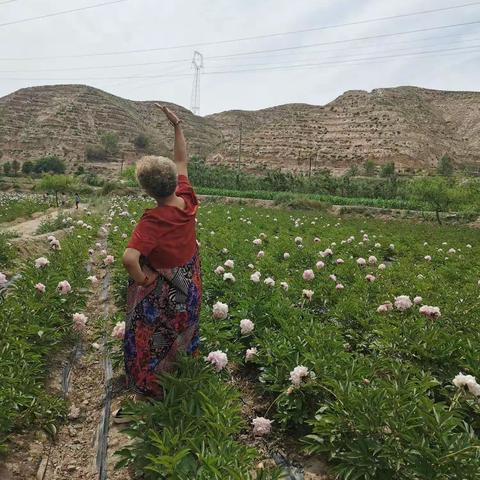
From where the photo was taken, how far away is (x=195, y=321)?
3.68 m

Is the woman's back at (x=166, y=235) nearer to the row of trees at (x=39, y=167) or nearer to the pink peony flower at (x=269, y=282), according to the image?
the pink peony flower at (x=269, y=282)

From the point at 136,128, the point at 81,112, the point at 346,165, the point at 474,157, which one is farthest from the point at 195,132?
Result: the point at 474,157

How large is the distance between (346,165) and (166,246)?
263 ft

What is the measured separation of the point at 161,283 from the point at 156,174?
0.90m

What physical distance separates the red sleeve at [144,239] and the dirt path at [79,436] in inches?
63.4

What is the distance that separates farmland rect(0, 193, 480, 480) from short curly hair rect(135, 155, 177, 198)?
1479 millimetres

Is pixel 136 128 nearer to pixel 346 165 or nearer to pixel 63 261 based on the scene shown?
pixel 346 165

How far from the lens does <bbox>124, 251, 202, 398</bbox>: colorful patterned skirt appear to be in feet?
11.4

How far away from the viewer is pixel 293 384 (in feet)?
10.9

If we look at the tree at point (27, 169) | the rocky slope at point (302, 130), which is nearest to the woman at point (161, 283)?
the rocky slope at point (302, 130)

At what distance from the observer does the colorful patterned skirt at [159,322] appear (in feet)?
11.4

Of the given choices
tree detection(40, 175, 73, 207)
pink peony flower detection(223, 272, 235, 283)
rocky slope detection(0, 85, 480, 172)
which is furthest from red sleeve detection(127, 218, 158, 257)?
rocky slope detection(0, 85, 480, 172)

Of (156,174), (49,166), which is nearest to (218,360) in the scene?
(156,174)

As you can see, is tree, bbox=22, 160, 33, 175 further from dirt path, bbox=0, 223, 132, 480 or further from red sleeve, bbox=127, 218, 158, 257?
red sleeve, bbox=127, 218, 158, 257
